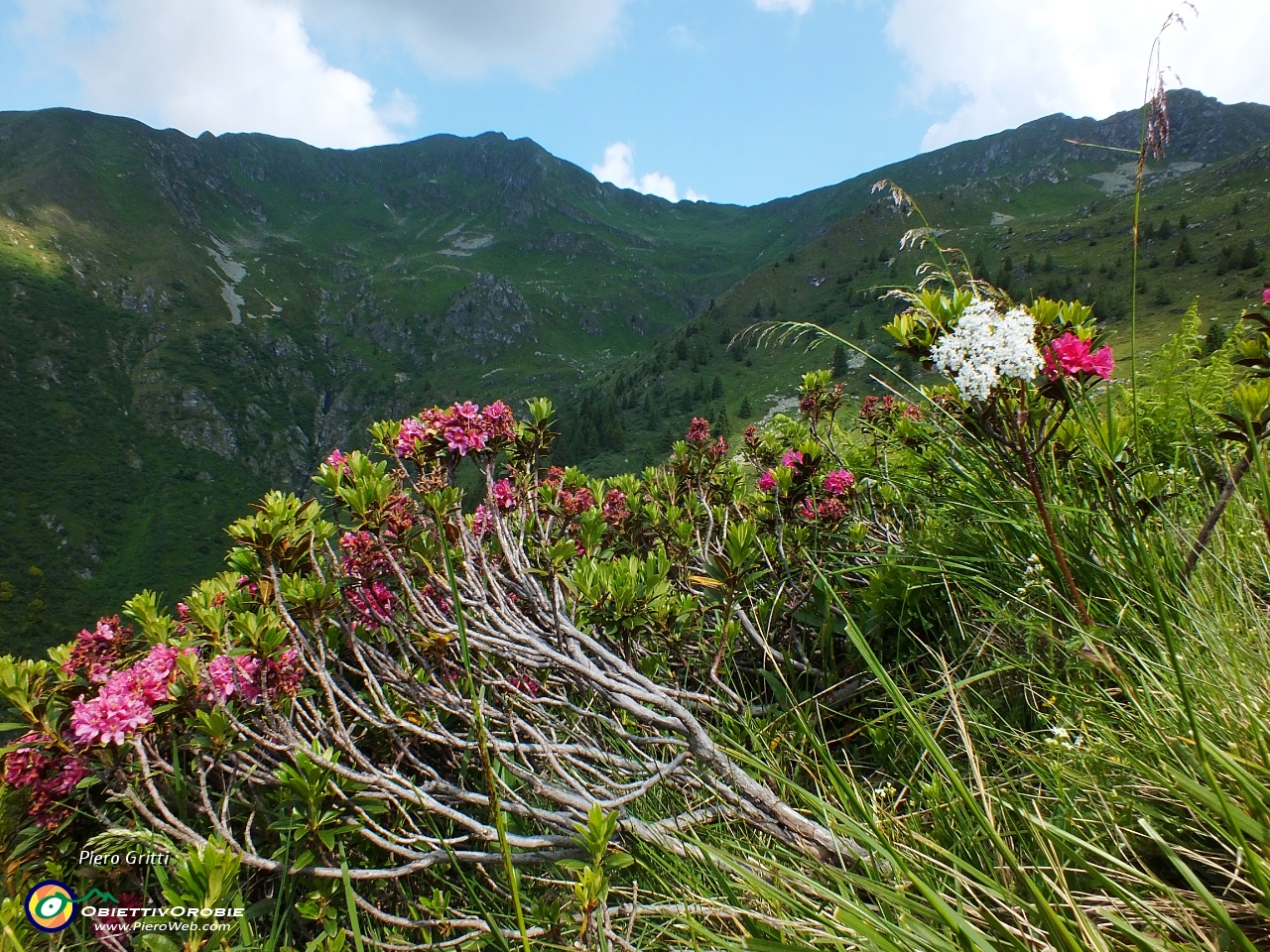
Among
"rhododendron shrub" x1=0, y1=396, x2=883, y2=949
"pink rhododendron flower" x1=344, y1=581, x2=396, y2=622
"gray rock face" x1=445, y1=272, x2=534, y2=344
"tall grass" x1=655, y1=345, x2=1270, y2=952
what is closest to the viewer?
"tall grass" x1=655, y1=345, x2=1270, y2=952

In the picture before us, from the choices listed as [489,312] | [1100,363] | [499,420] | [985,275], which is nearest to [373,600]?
[499,420]

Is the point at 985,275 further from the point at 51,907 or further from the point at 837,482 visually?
the point at 51,907

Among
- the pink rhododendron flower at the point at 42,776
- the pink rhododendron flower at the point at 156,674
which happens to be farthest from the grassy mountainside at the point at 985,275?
the pink rhododendron flower at the point at 42,776

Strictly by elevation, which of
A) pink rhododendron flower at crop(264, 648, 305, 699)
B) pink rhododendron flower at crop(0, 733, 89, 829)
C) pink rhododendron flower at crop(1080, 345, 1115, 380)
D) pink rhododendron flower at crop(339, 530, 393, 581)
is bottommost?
pink rhododendron flower at crop(0, 733, 89, 829)

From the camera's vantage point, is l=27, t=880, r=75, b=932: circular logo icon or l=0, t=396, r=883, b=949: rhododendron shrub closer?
l=27, t=880, r=75, b=932: circular logo icon

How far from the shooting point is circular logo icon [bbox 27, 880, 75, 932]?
5.74 feet

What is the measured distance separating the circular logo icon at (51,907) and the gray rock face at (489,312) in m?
170

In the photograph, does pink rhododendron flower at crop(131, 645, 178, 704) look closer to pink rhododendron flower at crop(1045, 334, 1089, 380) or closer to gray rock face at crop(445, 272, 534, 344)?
pink rhododendron flower at crop(1045, 334, 1089, 380)

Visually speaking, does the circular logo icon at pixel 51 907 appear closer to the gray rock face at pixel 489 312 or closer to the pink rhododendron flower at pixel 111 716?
the pink rhododendron flower at pixel 111 716

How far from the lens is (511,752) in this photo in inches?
97.0

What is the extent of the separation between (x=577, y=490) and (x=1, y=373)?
15658cm

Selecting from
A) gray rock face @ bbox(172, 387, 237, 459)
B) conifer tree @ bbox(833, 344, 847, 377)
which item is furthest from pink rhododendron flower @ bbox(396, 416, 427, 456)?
gray rock face @ bbox(172, 387, 237, 459)

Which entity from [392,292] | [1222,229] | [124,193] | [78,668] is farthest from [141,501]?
[1222,229]

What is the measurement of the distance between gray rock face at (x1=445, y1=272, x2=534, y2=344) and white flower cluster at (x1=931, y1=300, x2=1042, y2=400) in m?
170
